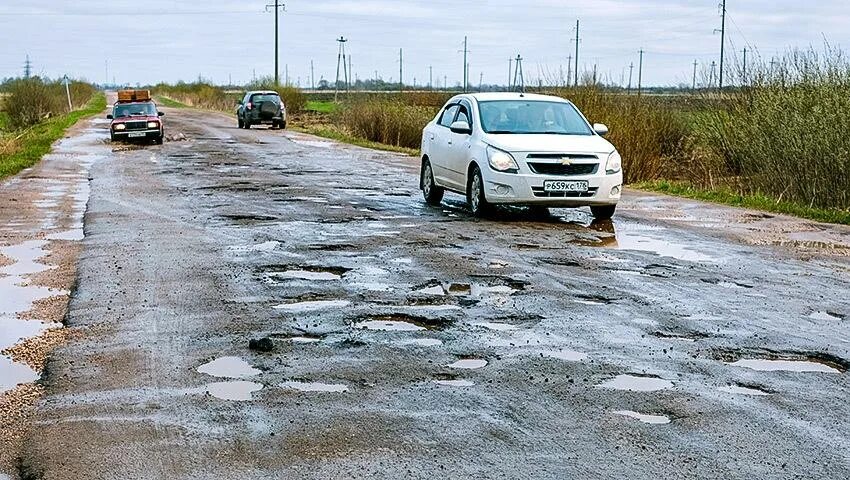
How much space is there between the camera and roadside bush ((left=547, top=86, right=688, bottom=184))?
2266cm

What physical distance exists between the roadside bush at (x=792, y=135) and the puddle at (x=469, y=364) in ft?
35.7

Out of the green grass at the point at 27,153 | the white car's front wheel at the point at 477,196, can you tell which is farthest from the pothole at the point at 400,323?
the green grass at the point at 27,153

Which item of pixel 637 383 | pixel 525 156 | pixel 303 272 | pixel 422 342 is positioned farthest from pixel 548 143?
pixel 637 383

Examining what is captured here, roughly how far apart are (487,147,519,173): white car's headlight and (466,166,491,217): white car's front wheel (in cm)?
32

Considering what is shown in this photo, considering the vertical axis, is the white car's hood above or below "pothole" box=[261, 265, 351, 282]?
above

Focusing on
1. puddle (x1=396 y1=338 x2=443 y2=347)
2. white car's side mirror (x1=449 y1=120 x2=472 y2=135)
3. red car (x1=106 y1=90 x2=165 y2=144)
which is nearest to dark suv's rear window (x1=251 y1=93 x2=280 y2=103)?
red car (x1=106 y1=90 x2=165 y2=144)

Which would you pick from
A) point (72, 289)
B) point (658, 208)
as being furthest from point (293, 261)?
point (658, 208)

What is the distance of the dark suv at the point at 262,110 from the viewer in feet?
155

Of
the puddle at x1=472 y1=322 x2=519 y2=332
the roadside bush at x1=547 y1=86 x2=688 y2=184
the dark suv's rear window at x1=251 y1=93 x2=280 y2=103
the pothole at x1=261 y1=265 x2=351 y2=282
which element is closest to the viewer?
the puddle at x1=472 y1=322 x2=519 y2=332

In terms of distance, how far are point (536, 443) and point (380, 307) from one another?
11.0ft

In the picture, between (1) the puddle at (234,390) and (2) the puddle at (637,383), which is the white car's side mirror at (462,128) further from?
(1) the puddle at (234,390)

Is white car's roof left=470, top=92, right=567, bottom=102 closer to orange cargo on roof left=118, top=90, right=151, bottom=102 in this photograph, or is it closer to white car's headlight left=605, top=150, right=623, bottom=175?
white car's headlight left=605, top=150, right=623, bottom=175

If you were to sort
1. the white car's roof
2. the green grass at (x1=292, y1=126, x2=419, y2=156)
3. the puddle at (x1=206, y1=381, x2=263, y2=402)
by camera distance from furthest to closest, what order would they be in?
the green grass at (x1=292, y1=126, x2=419, y2=156), the white car's roof, the puddle at (x1=206, y1=381, x2=263, y2=402)

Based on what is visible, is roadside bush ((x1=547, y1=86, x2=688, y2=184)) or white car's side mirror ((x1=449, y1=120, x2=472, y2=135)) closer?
white car's side mirror ((x1=449, y1=120, x2=472, y2=135))
